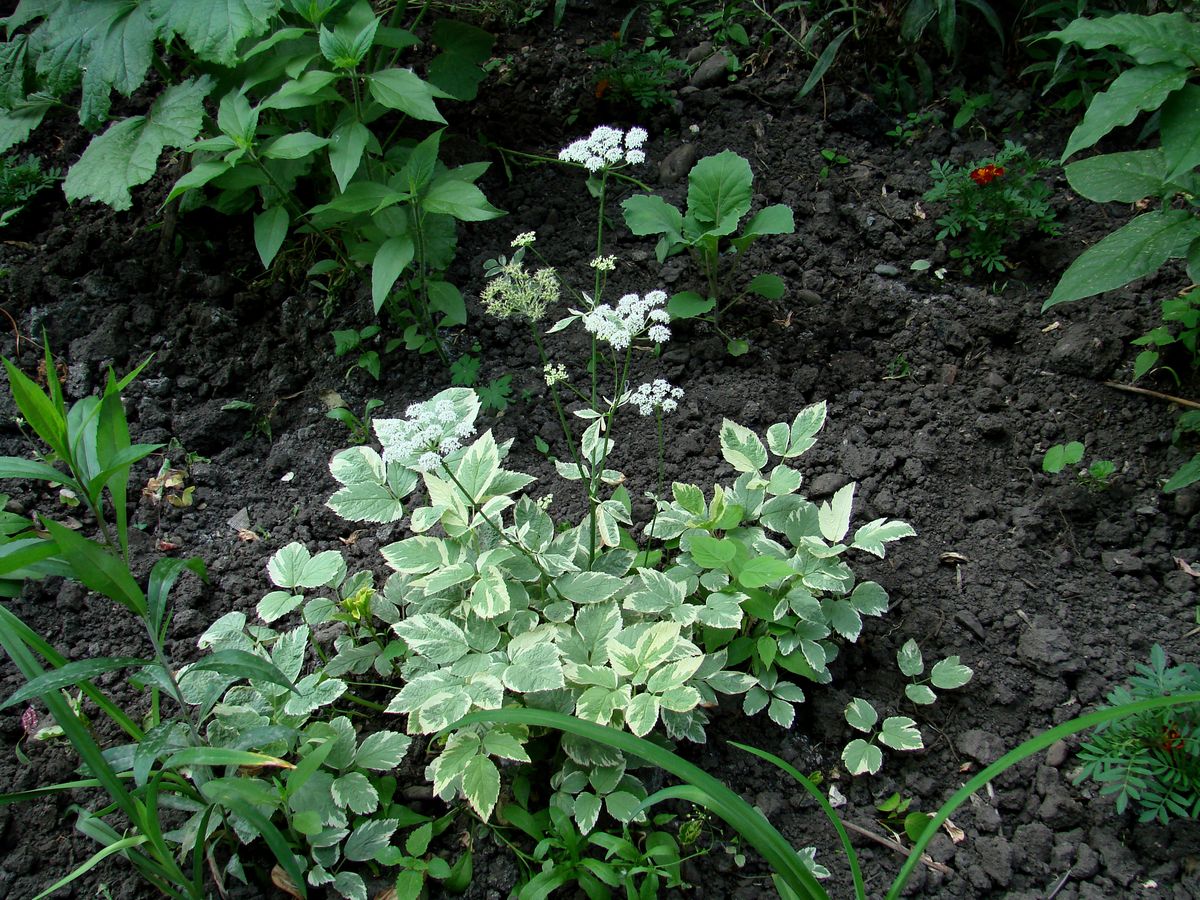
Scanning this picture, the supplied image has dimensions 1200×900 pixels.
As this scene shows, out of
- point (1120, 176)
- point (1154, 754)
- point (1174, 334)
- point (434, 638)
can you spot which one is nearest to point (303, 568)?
point (434, 638)

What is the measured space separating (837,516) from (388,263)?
4.36 ft

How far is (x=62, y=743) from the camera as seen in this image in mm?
1930

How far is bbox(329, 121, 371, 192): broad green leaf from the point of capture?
2226 mm

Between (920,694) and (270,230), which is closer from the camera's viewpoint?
(920,694)

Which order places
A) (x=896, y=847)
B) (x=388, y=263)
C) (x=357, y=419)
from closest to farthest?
(x=896, y=847) < (x=388, y=263) < (x=357, y=419)

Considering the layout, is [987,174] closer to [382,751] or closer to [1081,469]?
[1081,469]

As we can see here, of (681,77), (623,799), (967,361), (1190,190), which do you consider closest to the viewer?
(623,799)

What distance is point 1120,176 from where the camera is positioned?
1.99 m

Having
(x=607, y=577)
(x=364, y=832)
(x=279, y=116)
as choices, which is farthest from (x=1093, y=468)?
(x=279, y=116)

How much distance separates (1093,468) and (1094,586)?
31cm

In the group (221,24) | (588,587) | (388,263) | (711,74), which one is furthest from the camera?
(711,74)

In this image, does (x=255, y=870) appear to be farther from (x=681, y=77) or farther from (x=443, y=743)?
(x=681, y=77)

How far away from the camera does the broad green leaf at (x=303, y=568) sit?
1897mm

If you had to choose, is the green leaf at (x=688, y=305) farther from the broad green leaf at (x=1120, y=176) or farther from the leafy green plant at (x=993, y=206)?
the broad green leaf at (x=1120, y=176)
